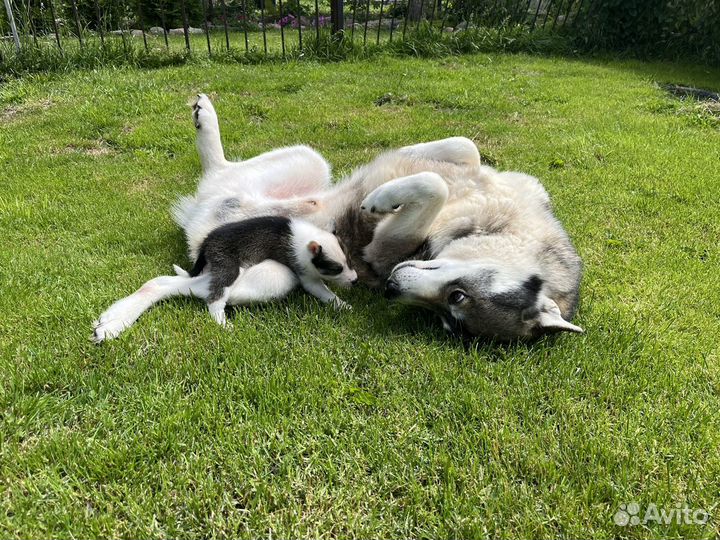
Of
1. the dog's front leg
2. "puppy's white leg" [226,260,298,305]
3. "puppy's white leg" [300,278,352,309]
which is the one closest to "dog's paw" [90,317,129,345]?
"puppy's white leg" [226,260,298,305]

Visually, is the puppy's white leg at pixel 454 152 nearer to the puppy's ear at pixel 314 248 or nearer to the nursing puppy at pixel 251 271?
the nursing puppy at pixel 251 271

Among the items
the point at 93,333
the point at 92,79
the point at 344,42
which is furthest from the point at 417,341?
the point at 344,42

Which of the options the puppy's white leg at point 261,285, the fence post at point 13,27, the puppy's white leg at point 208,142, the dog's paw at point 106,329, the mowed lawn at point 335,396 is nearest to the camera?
the mowed lawn at point 335,396

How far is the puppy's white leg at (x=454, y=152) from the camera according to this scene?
354 centimetres

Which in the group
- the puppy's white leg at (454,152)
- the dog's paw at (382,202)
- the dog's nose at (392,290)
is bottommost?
the dog's nose at (392,290)

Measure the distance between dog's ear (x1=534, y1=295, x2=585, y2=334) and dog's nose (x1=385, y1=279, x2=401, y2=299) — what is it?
0.73 metres

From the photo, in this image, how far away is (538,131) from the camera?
5898 millimetres

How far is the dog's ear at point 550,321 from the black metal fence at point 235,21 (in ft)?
24.2

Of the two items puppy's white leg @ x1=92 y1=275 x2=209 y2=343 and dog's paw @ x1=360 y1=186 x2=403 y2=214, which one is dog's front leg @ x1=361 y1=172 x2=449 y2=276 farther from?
puppy's white leg @ x1=92 y1=275 x2=209 y2=343

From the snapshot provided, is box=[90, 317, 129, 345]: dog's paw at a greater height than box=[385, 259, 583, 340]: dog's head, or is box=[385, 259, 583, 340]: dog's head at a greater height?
box=[385, 259, 583, 340]: dog's head

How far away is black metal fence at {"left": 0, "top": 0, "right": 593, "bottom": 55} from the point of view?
8156 millimetres

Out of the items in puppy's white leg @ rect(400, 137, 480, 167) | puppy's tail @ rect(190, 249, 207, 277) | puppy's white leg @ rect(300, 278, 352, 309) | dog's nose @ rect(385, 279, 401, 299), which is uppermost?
puppy's white leg @ rect(400, 137, 480, 167)

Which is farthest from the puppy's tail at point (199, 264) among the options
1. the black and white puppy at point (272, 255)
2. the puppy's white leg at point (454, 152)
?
the puppy's white leg at point (454, 152)

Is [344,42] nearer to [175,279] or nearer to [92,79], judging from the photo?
[92,79]
